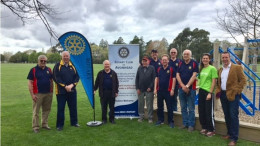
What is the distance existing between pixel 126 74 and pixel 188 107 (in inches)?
85.8

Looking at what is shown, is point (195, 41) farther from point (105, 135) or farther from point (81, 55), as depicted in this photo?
point (105, 135)

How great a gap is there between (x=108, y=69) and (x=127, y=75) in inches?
30.1

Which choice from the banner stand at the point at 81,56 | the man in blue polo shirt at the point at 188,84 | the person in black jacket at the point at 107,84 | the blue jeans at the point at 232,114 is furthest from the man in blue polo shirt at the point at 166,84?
the banner stand at the point at 81,56

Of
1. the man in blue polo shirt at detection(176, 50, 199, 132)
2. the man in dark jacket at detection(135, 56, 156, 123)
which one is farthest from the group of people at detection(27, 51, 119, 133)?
the man in blue polo shirt at detection(176, 50, 199, 132)

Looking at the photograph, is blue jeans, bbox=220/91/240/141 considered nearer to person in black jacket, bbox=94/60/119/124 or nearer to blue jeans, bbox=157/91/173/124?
blue jeans, bbox=157/91/173/124

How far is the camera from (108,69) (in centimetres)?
616

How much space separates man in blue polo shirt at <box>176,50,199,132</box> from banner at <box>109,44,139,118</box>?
169cm

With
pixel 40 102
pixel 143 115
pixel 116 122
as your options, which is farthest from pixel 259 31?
pixel 40 102

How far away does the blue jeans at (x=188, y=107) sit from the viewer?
5285 mm

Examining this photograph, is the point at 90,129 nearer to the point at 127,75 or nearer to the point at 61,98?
the point at 61,98

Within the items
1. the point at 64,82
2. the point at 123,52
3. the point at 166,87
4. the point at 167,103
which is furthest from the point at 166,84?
the point at 64,82

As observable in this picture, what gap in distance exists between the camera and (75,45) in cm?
595

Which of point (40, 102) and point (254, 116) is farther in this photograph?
point (254, 116)

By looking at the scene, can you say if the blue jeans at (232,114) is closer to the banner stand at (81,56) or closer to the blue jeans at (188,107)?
the blue jeans at (188,107)
